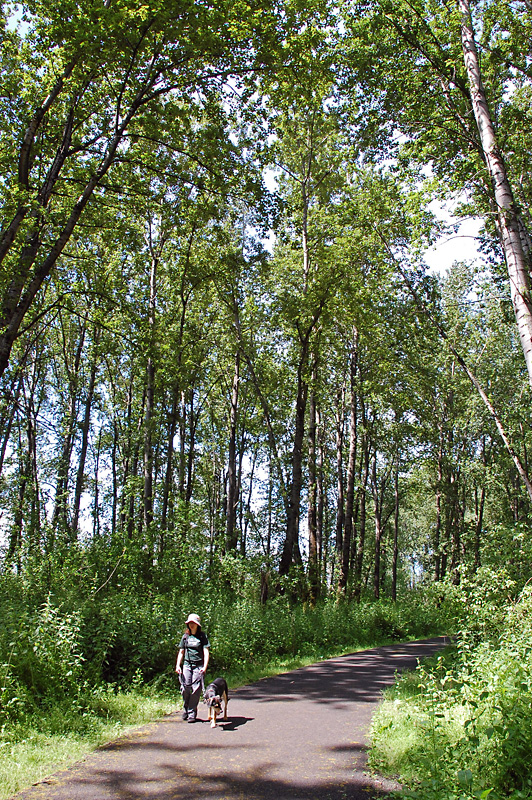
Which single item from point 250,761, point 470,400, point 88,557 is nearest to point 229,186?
point 88,557

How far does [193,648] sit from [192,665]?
25cm

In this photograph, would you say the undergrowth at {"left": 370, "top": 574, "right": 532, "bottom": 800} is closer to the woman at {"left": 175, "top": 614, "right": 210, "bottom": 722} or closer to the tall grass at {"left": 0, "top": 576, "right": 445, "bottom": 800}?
the woman at {"left": 175, "top": 614, "right": 210, "bottom": 722}

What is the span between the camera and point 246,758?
Result: 567cm

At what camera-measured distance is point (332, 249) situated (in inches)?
738

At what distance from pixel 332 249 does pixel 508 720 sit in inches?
652

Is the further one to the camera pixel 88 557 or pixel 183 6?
pixel 88 557

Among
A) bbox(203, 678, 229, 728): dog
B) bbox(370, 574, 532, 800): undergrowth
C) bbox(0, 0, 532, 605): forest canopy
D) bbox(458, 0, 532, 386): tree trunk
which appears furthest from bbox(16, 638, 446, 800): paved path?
bbox(458, 0, 532, 386): tree trunk

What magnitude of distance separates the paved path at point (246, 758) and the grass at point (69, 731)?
187 millimetres

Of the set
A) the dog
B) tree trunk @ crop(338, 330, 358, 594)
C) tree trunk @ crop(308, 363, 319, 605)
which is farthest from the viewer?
tree trunk @ crop(338, 330, 358, 594)

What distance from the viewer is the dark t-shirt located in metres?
7.90

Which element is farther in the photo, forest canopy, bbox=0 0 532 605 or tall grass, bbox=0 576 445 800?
forest canopy, bbox=0 0 532 605

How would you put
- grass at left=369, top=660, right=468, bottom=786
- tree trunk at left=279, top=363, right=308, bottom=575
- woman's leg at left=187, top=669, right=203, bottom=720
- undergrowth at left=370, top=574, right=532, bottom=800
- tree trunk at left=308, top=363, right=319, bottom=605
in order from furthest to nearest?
tree trunk at left=308, top=363, right=319, bottom=605 → tree trunk at left=279, top=363, right=308, bottom=575 → woman's leg at left=187, top=669, right=203, bottom=720 → grass at left=369, top=660, right=468, bottom=786 → undergrowth at left=370, top=574, right=532, bottom=800

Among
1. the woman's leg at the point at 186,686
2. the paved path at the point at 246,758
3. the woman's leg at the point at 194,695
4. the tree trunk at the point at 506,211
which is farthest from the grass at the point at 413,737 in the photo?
the tree trunk at the point at 506,211

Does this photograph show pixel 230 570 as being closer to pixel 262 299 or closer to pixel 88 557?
pixel 88 557
